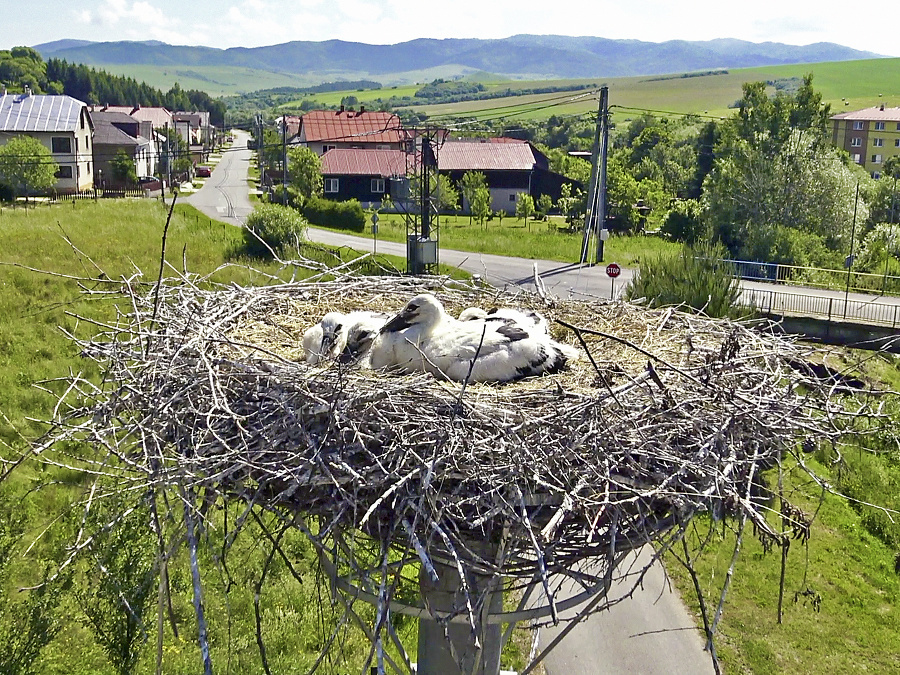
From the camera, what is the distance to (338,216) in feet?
148

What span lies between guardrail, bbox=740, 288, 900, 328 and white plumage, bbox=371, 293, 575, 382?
58.7 ft

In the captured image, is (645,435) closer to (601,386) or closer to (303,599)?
(601,386)

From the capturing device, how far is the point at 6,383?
16797mm

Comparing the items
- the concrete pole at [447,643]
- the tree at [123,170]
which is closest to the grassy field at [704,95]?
the tree at [123,170]

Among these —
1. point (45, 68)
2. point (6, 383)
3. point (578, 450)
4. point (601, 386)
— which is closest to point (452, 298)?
point (601, 386)

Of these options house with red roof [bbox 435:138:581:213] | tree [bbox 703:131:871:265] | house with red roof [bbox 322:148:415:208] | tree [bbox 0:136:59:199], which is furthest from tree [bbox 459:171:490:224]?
tree [bbox 0:136:59:199]

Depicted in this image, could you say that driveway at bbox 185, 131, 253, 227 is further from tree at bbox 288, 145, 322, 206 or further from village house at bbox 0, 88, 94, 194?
village house at bbox 0, 88, 94, 194

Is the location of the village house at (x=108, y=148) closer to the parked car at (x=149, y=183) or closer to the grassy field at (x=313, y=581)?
the parked car at (x=149, y=183)

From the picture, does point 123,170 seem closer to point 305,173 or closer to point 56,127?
point 56,127

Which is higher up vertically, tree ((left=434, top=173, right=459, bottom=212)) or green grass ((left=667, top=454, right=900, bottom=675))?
tree ((left=434, top=173, right=459, bottom=212))

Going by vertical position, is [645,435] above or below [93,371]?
above

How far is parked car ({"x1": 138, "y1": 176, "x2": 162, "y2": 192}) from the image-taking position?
5534 centimetres

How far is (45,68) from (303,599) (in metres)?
133

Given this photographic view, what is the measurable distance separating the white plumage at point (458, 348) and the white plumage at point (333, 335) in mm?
278
